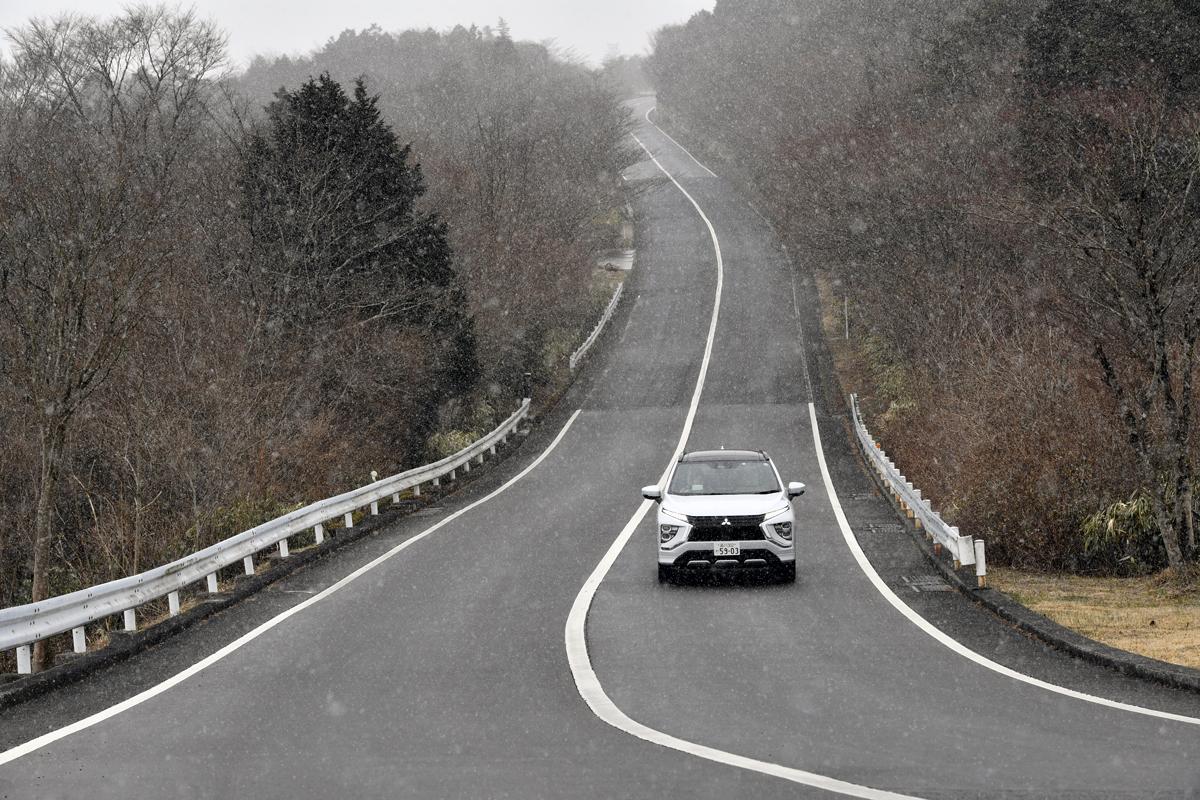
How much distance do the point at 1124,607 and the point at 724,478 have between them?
5.38 metres

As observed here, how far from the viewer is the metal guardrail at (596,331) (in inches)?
1968

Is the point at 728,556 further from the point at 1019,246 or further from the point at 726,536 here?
the point at 1019,246

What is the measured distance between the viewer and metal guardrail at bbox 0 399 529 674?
36.9 ft

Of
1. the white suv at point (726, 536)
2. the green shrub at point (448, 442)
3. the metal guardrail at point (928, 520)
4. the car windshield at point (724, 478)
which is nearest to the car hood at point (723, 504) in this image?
the white suv at point (726, 536)

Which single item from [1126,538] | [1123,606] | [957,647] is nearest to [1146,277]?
[1126,538]

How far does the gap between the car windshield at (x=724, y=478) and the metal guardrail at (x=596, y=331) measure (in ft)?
102

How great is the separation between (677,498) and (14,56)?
136 ft

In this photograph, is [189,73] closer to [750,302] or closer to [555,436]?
[555,436]

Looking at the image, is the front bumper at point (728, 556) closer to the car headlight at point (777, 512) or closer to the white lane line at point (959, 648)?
the car headlight at point (777, 512)

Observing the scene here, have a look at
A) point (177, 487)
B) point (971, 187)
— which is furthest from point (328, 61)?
point (177, 487)

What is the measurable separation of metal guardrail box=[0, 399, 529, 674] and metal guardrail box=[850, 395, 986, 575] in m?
9.32

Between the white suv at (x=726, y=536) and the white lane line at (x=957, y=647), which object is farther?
the white suv at (x=726, y=536)

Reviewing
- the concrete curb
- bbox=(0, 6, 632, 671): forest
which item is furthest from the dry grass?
bbox=(0, 6, 632, 671): forest

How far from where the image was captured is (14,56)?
48.1 meters
